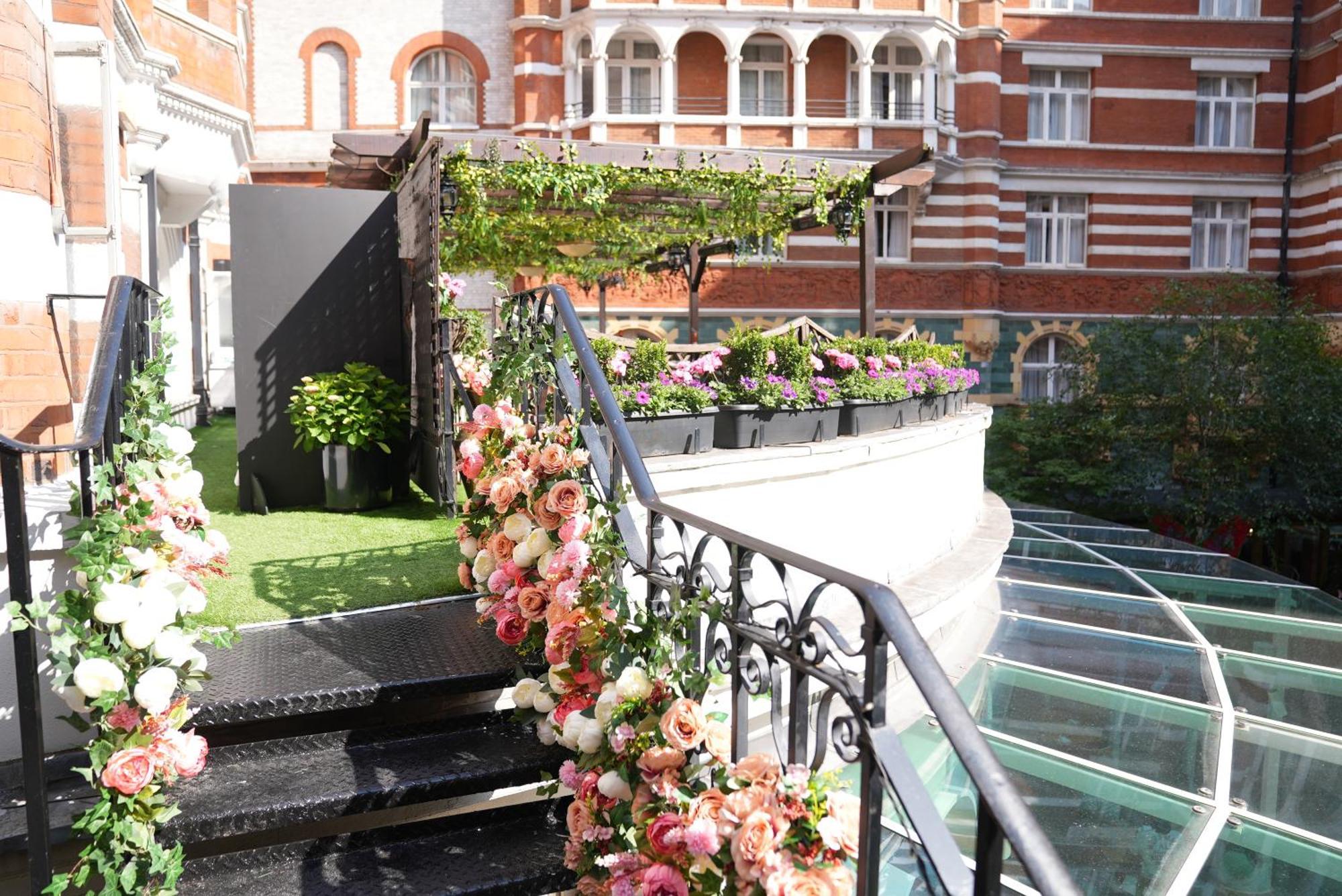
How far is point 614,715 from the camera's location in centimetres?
298

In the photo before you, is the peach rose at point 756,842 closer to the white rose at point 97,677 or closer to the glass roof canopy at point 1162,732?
the white rose at point 97,677

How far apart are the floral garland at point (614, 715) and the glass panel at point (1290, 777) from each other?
432 cm

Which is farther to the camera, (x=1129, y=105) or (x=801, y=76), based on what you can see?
(x=1129, y=105)

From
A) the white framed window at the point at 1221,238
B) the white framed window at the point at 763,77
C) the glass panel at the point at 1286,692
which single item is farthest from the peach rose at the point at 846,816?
the white framed window at the point at 1221,238

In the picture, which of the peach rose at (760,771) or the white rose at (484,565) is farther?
the white rose at (484,565)

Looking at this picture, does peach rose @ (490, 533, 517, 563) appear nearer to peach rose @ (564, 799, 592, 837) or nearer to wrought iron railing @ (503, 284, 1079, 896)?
wrought iron railing @ (503, 284, 1079, 896)

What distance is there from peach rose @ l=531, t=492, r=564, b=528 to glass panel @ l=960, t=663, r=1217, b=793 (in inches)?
154

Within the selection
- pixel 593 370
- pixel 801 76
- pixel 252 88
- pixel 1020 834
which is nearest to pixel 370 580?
pixel 593 370

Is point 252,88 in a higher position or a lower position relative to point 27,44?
higher

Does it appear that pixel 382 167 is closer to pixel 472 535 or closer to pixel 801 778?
pixel 472 535

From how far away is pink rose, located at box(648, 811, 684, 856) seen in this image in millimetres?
2527

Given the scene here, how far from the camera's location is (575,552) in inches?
139

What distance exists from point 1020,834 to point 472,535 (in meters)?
3.09

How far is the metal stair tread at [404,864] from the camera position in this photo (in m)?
3.11
